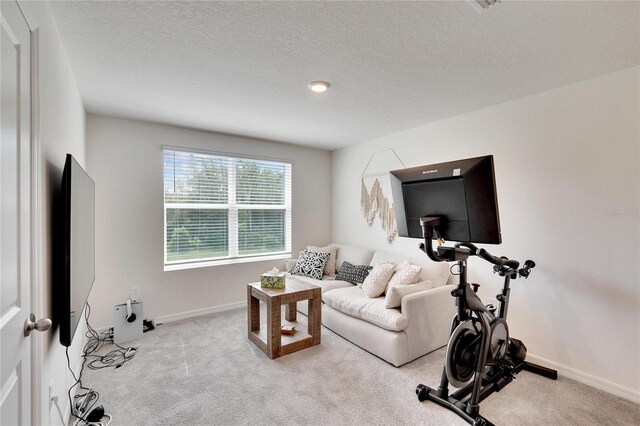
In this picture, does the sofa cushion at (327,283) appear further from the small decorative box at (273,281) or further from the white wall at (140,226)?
the white wall at (140,226)

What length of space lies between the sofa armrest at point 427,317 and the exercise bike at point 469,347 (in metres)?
0.54

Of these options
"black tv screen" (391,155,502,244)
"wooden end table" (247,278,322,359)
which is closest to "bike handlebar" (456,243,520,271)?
"black tv screen" (391,155,502,244)

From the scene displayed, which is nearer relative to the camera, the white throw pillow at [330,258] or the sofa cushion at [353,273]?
the sofa cushion at [353,273]

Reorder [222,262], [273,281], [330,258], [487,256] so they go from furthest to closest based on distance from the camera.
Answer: [330,258] → [222,262] → [273,281] → [487,256]

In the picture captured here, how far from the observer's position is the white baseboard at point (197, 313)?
3.60 m

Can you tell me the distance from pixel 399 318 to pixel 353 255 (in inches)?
65.2

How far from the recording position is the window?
3764mm

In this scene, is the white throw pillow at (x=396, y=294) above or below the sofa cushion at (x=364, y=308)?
above

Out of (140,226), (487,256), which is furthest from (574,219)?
(140,226)

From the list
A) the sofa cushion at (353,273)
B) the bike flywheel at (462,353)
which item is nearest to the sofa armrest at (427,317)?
the bike flywheel at (462,353)

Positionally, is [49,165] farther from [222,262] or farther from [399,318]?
[222,262]

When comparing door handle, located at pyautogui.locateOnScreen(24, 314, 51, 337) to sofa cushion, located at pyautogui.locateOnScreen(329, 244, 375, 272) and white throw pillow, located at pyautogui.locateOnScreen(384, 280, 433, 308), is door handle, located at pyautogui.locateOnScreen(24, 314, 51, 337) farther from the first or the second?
sofa cushion, located at pyautogui.locateOnScreen(329, 244, 375, 272)

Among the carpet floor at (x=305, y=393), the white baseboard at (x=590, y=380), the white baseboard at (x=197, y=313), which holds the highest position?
the white baseboard at (x=197, y=313)

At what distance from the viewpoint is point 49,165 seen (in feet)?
4.89
